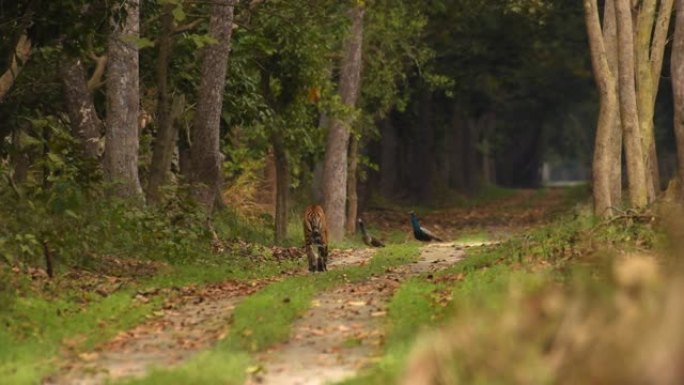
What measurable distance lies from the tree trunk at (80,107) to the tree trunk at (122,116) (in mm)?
547

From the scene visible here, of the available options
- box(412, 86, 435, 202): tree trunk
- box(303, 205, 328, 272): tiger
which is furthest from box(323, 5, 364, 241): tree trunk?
box(412, 86, 435, 202): tree trunk

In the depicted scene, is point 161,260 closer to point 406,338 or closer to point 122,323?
point 122,323

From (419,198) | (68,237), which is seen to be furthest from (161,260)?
(419,198)

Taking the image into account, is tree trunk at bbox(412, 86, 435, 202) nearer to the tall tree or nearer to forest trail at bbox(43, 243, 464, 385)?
the tall tree

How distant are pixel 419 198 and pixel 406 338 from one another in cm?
4799

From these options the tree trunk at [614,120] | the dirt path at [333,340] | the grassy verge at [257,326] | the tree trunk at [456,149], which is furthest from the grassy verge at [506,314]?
the tree trunk at [456,149]

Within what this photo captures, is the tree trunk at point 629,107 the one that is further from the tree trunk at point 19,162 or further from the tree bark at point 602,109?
the tree trunk at point 19,162

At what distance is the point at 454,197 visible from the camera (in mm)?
66438

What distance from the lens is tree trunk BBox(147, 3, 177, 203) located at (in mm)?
28188

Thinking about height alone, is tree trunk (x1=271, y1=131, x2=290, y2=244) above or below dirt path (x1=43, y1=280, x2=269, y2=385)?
above

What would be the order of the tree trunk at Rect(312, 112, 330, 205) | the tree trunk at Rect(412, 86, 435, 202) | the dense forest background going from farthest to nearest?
the tree trunk at Rect(412, 86, 435, 202), the tree trunk at Rect(312, 112, 330, 205), the dense forest background

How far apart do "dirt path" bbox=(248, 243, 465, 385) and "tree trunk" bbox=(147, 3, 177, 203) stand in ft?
23.5

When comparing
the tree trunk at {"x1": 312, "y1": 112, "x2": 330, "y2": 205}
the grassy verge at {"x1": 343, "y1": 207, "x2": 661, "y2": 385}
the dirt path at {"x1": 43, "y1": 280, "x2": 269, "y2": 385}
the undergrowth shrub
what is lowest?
the dirt path at {"x1": 43, "y1": 280, "x2": 269, "y2": 385}

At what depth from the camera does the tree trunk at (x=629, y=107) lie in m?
27.0
